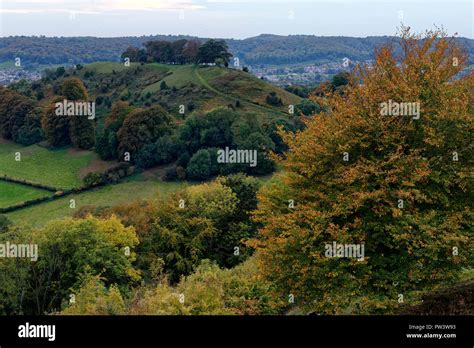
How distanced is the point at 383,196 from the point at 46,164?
98107mm

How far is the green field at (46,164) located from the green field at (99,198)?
8.26 metres

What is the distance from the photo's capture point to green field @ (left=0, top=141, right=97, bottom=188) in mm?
97938

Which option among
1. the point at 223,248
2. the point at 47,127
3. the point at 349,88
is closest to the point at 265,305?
the point at 349,88

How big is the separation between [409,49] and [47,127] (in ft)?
344

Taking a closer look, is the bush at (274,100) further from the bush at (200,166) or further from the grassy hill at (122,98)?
the bush at (200,166)

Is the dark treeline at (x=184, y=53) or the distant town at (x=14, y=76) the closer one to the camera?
the dark treeline at (x=184, y=53)

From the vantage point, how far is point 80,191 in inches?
3558

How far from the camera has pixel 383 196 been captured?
2275 cm

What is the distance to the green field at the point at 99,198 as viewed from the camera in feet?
255

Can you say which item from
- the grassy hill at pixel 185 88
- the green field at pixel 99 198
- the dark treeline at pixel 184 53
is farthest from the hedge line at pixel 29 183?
the dark treeline at pixel 184 53

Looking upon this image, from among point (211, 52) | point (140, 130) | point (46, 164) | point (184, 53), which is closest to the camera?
point (140, 130)

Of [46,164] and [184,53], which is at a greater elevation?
[184,53]

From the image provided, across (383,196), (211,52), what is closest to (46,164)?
(211,52)

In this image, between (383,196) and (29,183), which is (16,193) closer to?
(29,183)
